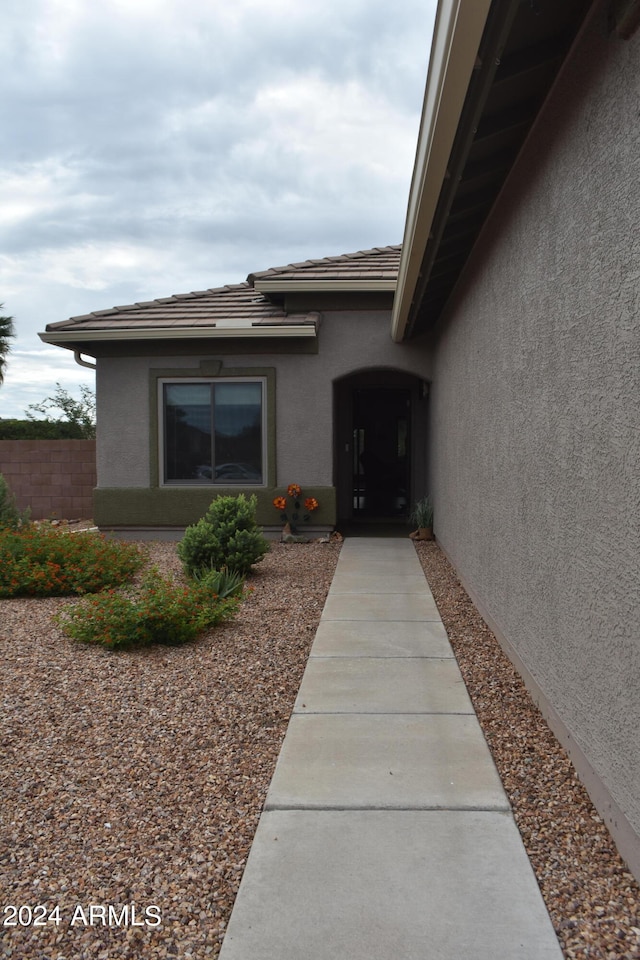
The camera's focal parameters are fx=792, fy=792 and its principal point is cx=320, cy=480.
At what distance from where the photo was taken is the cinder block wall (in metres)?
16.1

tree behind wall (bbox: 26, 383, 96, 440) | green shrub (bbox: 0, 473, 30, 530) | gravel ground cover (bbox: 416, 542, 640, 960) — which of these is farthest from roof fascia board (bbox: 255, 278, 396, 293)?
tree behind wall (bbox: 26, 383, 96, 440)

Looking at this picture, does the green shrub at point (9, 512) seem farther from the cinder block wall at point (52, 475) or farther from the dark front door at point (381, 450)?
the dark front door at point (381, 450)

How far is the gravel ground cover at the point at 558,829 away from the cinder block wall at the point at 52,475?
12115 millimetres

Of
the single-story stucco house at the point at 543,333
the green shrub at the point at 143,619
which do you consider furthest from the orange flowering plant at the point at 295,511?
the green shrub at the point at 143,619

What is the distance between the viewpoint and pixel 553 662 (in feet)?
13.8

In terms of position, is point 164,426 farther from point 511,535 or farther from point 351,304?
point 511,535

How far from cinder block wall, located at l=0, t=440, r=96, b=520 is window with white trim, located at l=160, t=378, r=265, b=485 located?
12.4ft

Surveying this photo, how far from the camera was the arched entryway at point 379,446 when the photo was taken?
49.1 feet

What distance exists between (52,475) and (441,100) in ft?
44.7

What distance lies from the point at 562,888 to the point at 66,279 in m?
21.5

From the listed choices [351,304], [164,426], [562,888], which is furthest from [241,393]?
[562,888]

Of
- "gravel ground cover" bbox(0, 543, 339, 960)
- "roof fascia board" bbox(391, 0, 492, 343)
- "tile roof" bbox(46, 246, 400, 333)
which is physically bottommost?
"gravel ground cover" bbox(0, 543, 339, 960)

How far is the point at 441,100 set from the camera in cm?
414

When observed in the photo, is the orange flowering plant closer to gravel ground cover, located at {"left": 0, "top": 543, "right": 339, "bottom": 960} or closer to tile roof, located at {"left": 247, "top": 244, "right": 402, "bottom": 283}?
tile roof, located at {"left": 247, "top": 244, "right": 402, "bottom": 283}
